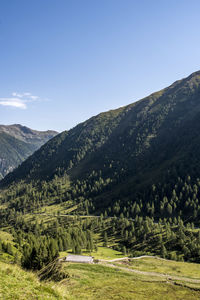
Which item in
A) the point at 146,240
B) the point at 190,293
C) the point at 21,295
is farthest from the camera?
the point at 146,240

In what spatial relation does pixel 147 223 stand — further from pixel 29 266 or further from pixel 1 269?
pixel 1 269

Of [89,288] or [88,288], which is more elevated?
[88,288]

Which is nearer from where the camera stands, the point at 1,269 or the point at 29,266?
the point at 1,269

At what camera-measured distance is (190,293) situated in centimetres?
3481

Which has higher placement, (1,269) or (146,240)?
(1,269)

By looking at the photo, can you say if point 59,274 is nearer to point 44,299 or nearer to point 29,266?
point 44,299

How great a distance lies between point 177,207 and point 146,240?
A: 2596 inches

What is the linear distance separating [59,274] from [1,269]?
5309mm

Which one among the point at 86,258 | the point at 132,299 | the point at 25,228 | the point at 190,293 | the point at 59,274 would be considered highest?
the point at 59,274

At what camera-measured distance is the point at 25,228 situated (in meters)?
190

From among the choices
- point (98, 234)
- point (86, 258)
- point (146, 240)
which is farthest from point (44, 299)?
point (98, 234)

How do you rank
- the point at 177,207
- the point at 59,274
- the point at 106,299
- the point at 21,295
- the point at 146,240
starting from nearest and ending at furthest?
the point at 21,295 → the point at 59,274 → the point at 106,299 → the point at 146,240 → the point at 177,207

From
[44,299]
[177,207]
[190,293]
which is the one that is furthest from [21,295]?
[177,207]

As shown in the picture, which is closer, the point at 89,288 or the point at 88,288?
the point at 88,288
